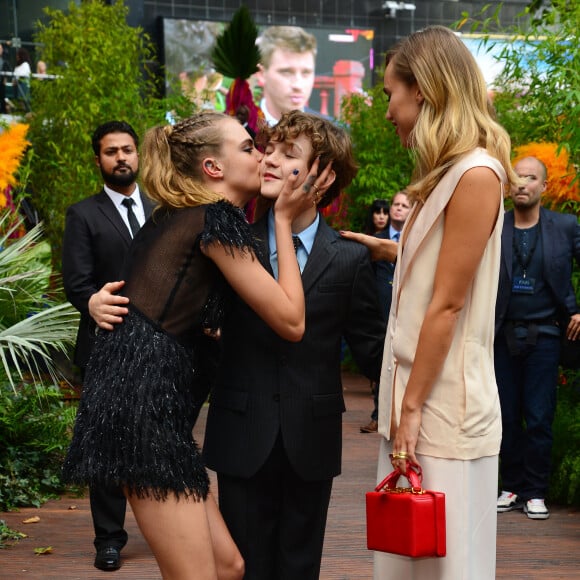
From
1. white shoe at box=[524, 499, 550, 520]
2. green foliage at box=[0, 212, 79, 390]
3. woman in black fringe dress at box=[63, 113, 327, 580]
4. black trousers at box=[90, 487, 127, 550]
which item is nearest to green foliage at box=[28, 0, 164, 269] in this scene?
green foliage at box=[0, 212, 79, 390]

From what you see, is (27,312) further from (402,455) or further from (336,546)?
(402,455)

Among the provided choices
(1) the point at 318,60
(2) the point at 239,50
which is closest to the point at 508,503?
(2) the point at 239,50

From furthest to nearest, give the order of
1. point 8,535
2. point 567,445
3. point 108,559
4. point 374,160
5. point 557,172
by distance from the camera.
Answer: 1. point 374,160
2. point 557,172
3. point 567,445
4. point 8,535
5. point 108,559

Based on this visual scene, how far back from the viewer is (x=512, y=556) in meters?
5.45

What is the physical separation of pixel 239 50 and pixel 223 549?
8.29m

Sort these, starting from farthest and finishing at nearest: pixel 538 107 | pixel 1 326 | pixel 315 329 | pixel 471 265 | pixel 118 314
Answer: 1. pixel 538 107
2. pixel 1 326
3. pixel 315 329
4. pixel 118 314
5. pixel 471 265

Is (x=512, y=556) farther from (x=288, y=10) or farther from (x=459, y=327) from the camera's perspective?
(x=288, y=10)

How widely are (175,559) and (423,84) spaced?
1.44 meters

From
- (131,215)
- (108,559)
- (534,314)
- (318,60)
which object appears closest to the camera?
(108,559)

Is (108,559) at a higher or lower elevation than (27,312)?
lower

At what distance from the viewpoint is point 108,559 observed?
203 inches

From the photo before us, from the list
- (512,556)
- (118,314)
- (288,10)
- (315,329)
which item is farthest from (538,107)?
(288,10)

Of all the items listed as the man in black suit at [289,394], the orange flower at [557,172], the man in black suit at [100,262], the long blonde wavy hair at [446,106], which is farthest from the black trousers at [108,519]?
the orange flower at [557,172]

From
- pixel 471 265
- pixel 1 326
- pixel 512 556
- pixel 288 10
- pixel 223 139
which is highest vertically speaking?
pixel 288 10
